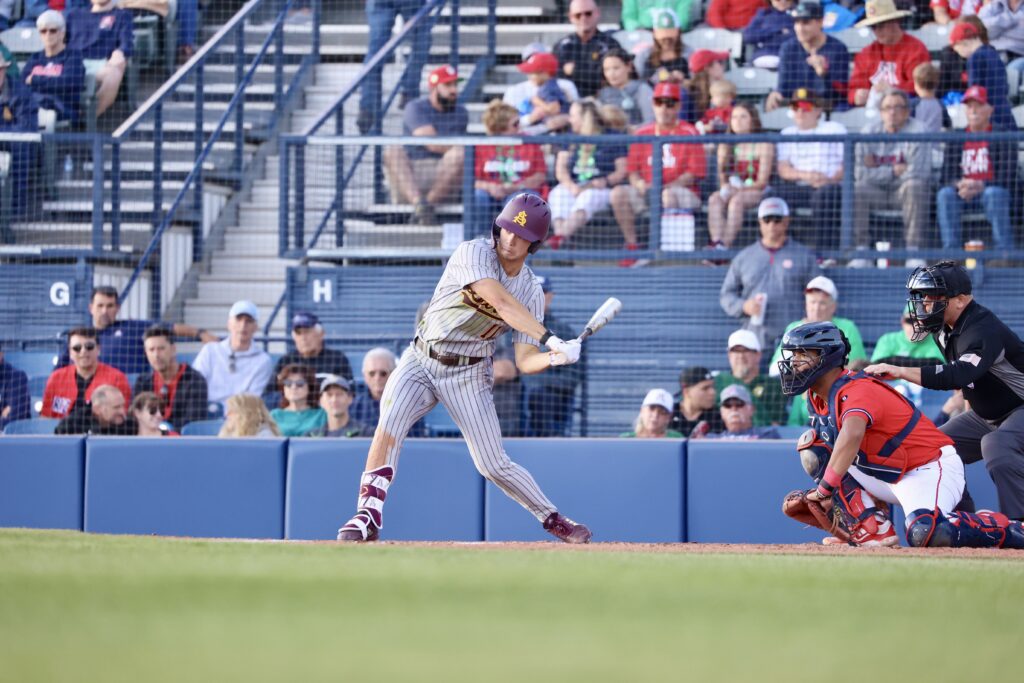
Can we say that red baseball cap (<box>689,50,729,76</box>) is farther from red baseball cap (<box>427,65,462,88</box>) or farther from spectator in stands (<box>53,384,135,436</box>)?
spectator in stands (<box>53,384,135,436</box>)

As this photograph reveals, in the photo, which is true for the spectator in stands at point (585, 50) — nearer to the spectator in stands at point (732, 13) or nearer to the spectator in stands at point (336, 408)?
the spectator in stands at point (732, 13)

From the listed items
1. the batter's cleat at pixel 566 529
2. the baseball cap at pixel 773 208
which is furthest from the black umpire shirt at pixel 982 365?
the baseball cap at pixel 773 208

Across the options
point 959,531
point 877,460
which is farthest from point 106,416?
point 959,531

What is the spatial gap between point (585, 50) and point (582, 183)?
1867mm

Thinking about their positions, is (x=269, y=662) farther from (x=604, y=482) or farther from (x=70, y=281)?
(x=70, y=281)

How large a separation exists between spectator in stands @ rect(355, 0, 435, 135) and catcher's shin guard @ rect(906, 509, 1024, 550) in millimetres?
7306

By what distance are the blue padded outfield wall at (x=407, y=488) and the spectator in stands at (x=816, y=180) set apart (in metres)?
3.29

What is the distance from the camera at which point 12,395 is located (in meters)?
11.0

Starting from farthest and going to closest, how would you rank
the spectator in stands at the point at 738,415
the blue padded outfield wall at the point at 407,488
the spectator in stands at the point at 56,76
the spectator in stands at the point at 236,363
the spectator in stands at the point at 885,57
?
the spectator in stands at the point at 56,76 → the spectator in stands at the point at 885,57 → the spectator in stands at the point at 236,363 → the spectator in stands at the point at 738,415 → the blue padded outfield wall at the point at 407,488

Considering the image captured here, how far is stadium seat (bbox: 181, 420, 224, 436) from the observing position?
34.5ft

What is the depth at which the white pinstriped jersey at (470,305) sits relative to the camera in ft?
23.2

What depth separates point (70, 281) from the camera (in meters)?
12.4

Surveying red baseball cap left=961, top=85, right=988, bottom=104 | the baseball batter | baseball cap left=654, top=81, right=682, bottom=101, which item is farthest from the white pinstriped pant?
red baseball cap left=961, top=85, right=988, bottom=104

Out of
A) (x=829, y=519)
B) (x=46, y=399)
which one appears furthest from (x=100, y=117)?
(x=829, y=519)
